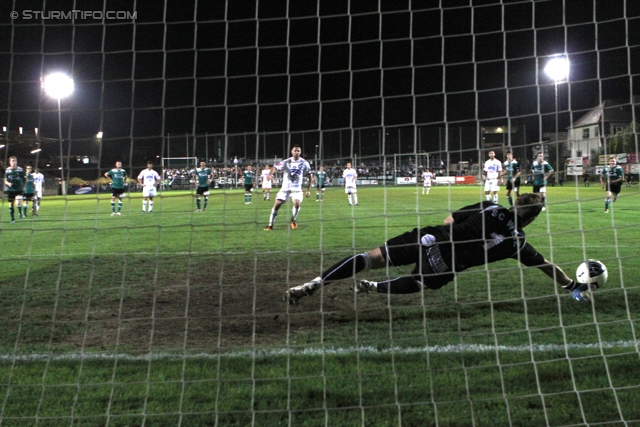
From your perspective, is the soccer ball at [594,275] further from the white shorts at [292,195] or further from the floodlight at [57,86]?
the white shorts at [292,195]

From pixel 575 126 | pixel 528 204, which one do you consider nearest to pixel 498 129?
pixel 575 126

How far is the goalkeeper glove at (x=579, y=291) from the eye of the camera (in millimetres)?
5340

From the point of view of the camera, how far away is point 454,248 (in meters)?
4.82

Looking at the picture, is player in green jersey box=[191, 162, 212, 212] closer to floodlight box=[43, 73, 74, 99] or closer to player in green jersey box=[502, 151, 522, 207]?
floodlight box=[43, 73, 74, 99]

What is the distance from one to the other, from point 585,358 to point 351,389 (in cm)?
185

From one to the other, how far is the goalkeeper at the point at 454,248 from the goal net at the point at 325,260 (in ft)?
0.09

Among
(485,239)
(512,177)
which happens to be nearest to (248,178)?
(512,177)

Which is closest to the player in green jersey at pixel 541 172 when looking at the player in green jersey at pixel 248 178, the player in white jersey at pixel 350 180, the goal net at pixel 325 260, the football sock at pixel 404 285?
the goal net at pixel 325 260

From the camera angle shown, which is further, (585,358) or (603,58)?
(603,58)

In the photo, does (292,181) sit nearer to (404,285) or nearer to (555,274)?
(404,285)

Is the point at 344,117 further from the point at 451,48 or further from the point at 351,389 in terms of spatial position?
the point at 351,389

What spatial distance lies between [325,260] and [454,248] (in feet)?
12.5

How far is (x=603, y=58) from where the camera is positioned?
17.5ft

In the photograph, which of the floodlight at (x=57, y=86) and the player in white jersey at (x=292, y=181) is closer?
the floodlight at (x=57, y=86)
